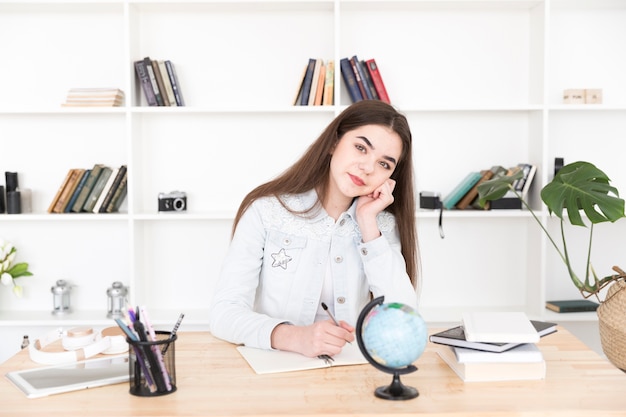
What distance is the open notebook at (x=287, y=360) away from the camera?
1.58m

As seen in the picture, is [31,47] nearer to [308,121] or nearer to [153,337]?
[308,121]

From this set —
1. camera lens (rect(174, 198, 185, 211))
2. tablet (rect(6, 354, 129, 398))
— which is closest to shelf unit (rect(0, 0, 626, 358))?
camera lens (rect(174, 198, 185, 211))

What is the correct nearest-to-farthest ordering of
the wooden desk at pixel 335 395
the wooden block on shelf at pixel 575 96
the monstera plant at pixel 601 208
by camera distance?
the wooden desk at pixel 335 395, the monstera plant at pixel 601 208, the wooden block on shelf at pixel 575 96

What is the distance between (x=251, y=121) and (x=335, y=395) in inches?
94.4

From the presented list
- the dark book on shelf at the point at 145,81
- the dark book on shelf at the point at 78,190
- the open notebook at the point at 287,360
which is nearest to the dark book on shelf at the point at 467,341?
the open notebook at the point at 287,360

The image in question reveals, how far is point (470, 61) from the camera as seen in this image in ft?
12.0

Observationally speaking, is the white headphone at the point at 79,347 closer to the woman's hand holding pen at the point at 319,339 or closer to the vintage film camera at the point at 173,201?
the woman's hand holding pen at the point at 319,339

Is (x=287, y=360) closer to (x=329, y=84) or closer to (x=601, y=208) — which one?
(x=601, y=208)

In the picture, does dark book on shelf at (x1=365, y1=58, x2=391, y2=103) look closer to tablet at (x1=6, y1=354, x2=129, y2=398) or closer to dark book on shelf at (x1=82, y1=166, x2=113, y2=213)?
dark book on shelf at (x1=82, y1=166, x2=113, y2=213)

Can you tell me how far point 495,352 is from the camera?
5.04 feet

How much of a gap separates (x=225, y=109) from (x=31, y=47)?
1.09m

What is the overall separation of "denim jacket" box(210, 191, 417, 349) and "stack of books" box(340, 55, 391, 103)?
1327 millimetres

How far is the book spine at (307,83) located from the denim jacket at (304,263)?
4.22ft

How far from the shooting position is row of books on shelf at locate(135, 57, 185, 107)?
3408 mm
